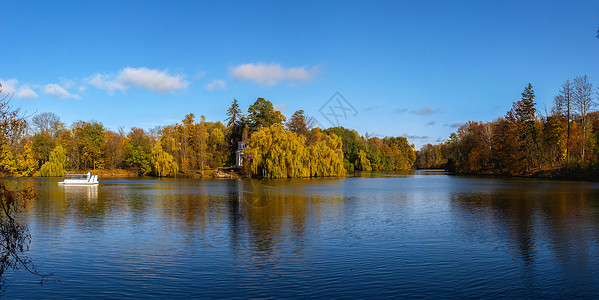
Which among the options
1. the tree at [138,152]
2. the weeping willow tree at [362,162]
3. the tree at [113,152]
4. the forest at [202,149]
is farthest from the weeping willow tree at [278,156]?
the weeping willow tree at [362,162]

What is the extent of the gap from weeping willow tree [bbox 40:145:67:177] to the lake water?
5128cm

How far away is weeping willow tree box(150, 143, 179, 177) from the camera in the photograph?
6212cm

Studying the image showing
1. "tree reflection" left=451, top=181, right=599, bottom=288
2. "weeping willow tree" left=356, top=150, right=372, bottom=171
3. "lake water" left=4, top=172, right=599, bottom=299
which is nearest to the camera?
"lake water" left=4, top=172, right=599, bottom=299

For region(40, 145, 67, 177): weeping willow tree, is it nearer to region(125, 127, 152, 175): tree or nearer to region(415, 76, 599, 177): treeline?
region(125, 127, 152, 175): tree

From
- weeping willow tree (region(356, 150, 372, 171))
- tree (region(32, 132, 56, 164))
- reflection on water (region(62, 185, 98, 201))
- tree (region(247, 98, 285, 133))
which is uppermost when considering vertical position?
tree (region(247, 98, 285, 133))

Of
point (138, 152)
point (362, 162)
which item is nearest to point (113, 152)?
point (138, 152)

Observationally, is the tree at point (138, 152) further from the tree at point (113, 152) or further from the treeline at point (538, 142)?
the treeline at point (538, 142)

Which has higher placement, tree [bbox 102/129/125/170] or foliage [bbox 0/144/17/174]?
tree [bbox 102/129/125/170]

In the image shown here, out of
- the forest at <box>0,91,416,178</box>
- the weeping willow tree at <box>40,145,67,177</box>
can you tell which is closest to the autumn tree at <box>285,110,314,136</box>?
the forest at <box>0,91,416,178</box>

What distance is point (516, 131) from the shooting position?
6234 cm

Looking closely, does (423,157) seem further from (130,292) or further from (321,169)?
(130,292)

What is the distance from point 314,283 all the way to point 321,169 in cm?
5177

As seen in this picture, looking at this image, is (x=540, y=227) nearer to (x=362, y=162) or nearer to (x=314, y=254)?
(x=314, y=254)

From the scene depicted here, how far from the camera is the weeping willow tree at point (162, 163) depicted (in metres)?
62.1
